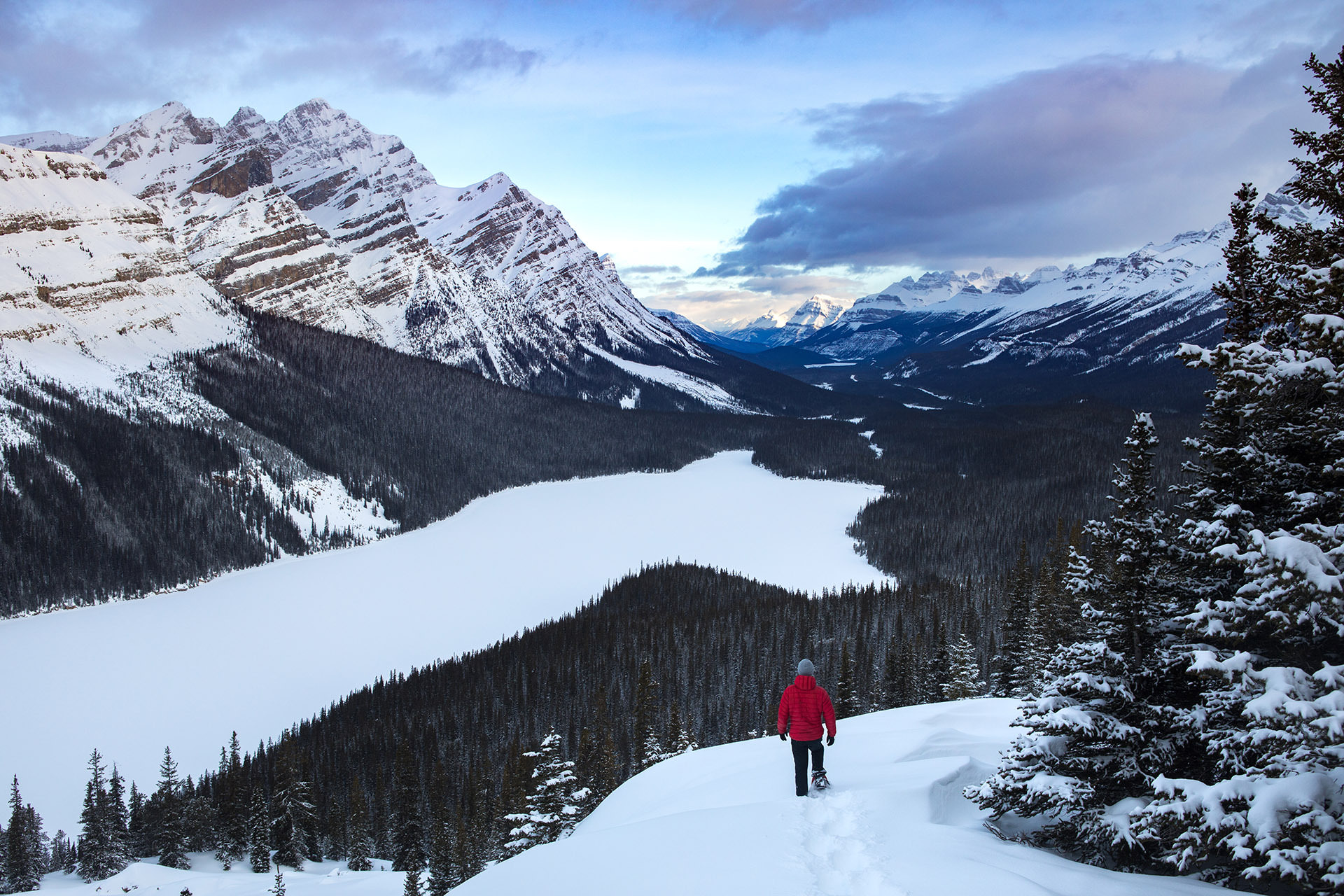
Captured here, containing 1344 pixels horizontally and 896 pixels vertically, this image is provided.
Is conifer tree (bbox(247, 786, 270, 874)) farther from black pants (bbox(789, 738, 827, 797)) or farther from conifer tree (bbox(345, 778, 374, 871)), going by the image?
black pants (bbox(789, 738, 827, 797))

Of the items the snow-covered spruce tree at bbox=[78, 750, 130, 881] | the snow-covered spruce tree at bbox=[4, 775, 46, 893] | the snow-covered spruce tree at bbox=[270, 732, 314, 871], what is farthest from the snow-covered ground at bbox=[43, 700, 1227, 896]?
the snow-covered spruce tree at bbox=[4, 775, 46, 893]

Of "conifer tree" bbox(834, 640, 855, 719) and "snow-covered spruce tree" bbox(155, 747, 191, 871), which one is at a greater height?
"conifer tree" bbox(834, 640, 855, 719)

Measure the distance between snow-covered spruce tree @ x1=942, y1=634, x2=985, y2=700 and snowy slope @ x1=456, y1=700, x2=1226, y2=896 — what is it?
28740 millimetres

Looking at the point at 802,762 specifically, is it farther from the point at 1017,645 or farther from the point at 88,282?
the point at 88,282

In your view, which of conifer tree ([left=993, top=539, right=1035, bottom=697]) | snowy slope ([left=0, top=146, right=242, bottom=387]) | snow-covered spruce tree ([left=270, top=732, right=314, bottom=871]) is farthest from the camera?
snowy slope ([left=0, top=146, right=242, bottom=387])

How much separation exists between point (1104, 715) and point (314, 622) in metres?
103

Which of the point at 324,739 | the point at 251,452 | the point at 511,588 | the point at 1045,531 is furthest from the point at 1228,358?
the point at 251,452

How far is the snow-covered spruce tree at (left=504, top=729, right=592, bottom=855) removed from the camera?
94.9 ft

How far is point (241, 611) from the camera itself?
327ft

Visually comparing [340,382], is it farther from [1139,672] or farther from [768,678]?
[1139,672]

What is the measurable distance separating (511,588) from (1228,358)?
109 metres

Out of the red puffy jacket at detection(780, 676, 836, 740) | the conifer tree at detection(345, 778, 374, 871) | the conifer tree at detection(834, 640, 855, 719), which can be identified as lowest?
the conifer tree at detection(345, 778, 374, 871)

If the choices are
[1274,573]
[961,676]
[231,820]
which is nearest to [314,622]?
[231,820]

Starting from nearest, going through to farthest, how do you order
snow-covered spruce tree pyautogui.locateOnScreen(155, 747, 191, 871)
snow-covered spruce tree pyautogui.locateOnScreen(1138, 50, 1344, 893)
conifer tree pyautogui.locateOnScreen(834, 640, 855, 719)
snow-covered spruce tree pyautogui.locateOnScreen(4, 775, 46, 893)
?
1. snow-covered spruce tree pyautogui.locateOnScreen(1138, 50, 1344, 893)
2. snow-covered spruce tree pyautogui.locateOnScreen(4, 775, 46, 893)
3. conifer tree pyautogui.locateOnScreen(834, 640, 855, 719)
4. snow-covered spruce tree pyautogui.locateOnScreen(155, 747, 191, 871)
